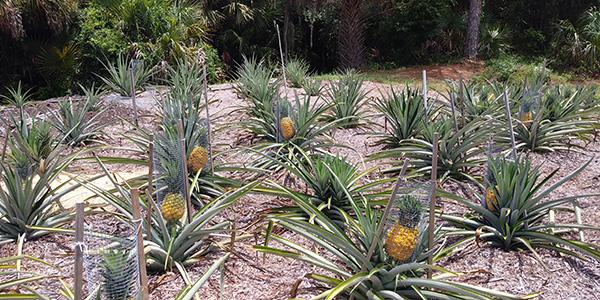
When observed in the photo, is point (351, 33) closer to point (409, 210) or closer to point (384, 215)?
point (409, 210)

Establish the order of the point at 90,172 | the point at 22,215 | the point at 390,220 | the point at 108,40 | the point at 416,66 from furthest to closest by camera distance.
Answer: the point at 416,66 < the point at 108,40 < the point at 90,172 < the point at 22,215 < the point at 390,220

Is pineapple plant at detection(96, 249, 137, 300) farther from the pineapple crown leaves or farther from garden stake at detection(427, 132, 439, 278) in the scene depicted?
garden stake at detection(427, 132, 439, 278)

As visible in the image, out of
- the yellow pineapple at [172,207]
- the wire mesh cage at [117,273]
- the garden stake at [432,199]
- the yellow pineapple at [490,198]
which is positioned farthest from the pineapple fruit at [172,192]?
the yellow pineapple at [490,198]

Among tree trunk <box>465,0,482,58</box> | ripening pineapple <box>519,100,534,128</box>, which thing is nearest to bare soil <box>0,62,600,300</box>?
ripening pineapple <box>519,100,534,128</box>

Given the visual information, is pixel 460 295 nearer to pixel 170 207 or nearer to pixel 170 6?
pixel 170 207

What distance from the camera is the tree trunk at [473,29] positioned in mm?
14961

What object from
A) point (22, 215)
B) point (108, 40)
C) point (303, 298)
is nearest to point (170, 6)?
point (108, 40)

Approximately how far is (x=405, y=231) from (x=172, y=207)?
4.68 feet

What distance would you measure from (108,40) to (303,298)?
11.0 m

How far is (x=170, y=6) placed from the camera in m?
12.4

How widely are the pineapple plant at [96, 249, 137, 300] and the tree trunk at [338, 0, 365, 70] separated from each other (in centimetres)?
1356

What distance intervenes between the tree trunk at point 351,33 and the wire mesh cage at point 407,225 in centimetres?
1287

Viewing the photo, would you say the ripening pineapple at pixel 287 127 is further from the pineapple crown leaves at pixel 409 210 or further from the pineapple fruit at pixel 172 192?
the pineapple crown leaves at pixel 409 210

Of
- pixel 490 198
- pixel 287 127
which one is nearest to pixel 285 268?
pixel 490 198
